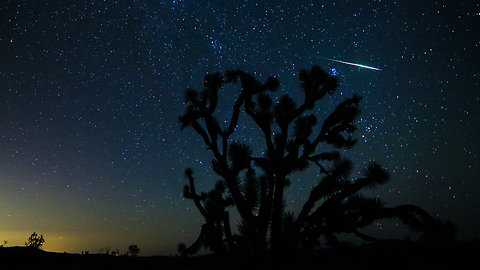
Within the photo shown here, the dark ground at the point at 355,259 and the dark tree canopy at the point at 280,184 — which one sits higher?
the dark tree canopy at the point at 280,184

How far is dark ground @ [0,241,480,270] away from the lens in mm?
6603

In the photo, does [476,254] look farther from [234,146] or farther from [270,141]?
[234,146]

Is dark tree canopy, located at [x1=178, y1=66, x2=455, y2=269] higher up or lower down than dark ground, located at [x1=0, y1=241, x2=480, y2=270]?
higher up

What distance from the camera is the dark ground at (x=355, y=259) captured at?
21.7ft

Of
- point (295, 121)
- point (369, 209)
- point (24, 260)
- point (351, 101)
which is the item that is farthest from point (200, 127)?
point (24, 260)

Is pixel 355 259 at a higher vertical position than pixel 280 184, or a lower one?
lower

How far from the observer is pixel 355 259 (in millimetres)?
7559

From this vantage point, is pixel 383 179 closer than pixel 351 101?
Yes

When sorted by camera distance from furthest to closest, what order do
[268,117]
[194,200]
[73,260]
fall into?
[73,260], [194,200], [268,117]

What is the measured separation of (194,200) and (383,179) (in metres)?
5.24

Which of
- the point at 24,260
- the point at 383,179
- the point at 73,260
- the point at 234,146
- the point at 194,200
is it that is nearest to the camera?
the point at 383,179

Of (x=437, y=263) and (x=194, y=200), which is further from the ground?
(x=194, y=200)

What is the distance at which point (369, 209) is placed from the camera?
16.8 feet

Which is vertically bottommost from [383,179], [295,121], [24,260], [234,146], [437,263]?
[437,263]
